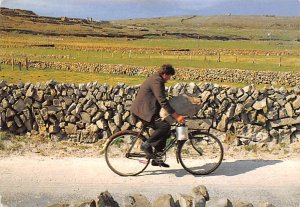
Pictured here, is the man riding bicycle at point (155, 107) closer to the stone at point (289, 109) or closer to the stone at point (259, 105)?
the stone at point (259, 105)

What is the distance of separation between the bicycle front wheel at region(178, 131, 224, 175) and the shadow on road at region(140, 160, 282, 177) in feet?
0.46

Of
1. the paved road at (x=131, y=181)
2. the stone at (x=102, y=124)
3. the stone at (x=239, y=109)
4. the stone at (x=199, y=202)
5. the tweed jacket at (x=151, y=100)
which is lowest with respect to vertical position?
the paved road at (x=131, y=181)

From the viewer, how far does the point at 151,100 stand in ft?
27.8

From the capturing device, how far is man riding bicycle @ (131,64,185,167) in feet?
27.3

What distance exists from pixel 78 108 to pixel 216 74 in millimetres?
38069

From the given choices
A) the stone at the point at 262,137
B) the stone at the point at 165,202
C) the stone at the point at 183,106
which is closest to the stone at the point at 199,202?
the stone at the point at 165,202

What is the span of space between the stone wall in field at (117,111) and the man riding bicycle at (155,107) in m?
2.75

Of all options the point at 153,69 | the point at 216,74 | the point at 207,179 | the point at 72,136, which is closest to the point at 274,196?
the point at 207,179

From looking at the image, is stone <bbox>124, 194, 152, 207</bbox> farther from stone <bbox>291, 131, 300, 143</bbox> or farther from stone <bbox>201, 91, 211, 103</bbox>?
stone <bbox>291, 131, 300, 143</bbox>

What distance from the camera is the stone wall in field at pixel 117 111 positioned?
37.6 feet

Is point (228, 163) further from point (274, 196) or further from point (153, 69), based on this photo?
point (153, 69)

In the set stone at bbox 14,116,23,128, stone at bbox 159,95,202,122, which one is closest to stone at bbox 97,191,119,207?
stone at bbox 159,95,202,122

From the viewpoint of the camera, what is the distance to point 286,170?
9.13m

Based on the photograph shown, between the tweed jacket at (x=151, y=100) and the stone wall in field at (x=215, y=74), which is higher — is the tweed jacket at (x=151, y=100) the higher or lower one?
the higher one
